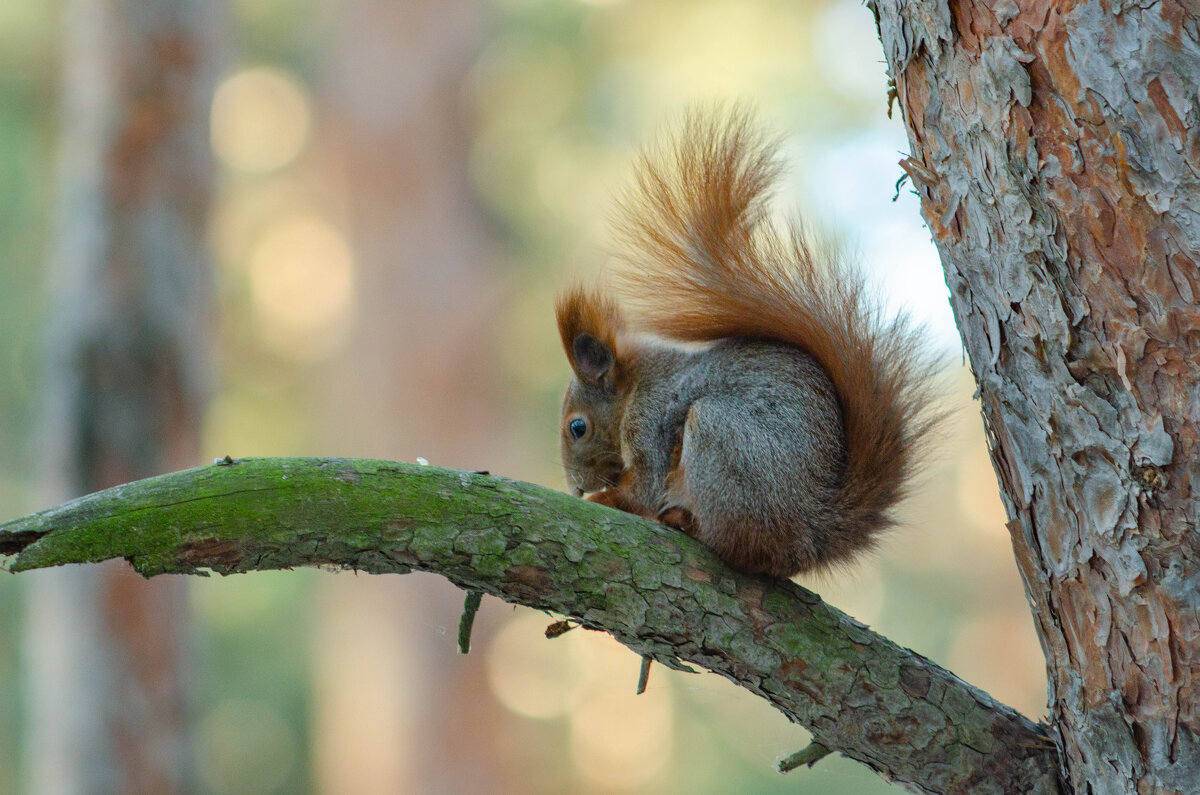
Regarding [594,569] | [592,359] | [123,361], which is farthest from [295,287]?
[594,569]

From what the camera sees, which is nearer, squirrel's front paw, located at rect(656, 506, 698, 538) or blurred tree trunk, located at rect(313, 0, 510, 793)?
squirrel's front paw, located at rect(656, 506, 698, 538)

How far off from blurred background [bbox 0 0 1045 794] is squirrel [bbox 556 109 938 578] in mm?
96

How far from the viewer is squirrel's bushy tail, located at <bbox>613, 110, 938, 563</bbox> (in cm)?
153

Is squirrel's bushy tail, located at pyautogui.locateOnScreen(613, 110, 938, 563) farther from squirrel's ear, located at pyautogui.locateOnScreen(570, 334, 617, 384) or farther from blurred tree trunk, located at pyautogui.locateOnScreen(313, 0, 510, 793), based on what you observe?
blurred tree trunk, located at pyautogui.locateOnScreen(313, 0, 510, 793)

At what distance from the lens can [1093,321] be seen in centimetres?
112

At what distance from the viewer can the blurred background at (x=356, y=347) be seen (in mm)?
2918

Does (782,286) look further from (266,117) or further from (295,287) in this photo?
(295,287)

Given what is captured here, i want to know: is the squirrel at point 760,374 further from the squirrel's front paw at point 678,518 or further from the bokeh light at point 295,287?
the bokeh light at point 295,287

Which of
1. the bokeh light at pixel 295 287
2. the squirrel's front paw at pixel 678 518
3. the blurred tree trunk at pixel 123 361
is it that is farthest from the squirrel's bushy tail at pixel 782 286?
the bokeh light at pixel 295 287

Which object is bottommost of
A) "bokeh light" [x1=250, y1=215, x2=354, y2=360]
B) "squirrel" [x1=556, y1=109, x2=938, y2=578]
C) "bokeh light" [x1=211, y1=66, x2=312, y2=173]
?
"squirrel" [x1=556, y1=109, x2=938, y2=578]

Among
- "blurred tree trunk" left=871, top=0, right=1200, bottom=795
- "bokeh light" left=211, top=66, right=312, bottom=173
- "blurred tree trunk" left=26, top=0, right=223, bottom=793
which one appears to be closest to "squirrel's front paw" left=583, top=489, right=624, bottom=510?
"blurred tree trunk" left=871, top=0, right=1200, bottom=795

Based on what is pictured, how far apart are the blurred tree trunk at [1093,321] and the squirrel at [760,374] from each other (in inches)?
12.6

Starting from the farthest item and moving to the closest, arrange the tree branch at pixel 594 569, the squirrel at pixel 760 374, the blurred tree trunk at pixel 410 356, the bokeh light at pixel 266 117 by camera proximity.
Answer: the bokeh light at pixel 266 117, the blurred tree trunk at pixel 410 356, the squirrel at pixel 760 374, the tree branch at pixel 594 569

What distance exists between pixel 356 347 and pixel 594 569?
14.3 feet
